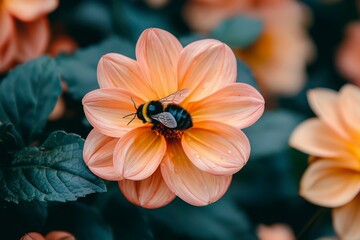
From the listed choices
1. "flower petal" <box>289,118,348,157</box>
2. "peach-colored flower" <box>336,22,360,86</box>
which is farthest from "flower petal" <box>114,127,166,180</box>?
"peach-colored flower" <box>336,22,360,86</box>

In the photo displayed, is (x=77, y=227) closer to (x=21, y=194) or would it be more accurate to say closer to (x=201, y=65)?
(x=21, y=194)

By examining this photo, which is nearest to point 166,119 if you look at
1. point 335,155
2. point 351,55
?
point 335,155

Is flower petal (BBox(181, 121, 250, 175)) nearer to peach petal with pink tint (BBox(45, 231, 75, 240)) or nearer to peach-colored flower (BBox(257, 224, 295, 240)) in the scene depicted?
peach petal with pink tint (BBox(45, 231, 75, 240))

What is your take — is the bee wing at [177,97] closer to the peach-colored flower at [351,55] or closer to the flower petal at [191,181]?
the flower petal at [191,181]

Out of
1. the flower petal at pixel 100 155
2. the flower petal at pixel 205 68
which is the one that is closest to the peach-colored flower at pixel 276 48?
the flower petal at pixel 205 68

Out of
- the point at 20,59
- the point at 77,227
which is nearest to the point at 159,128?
the point at 77,227

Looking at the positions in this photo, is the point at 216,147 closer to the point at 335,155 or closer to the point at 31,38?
the point at 335,155
